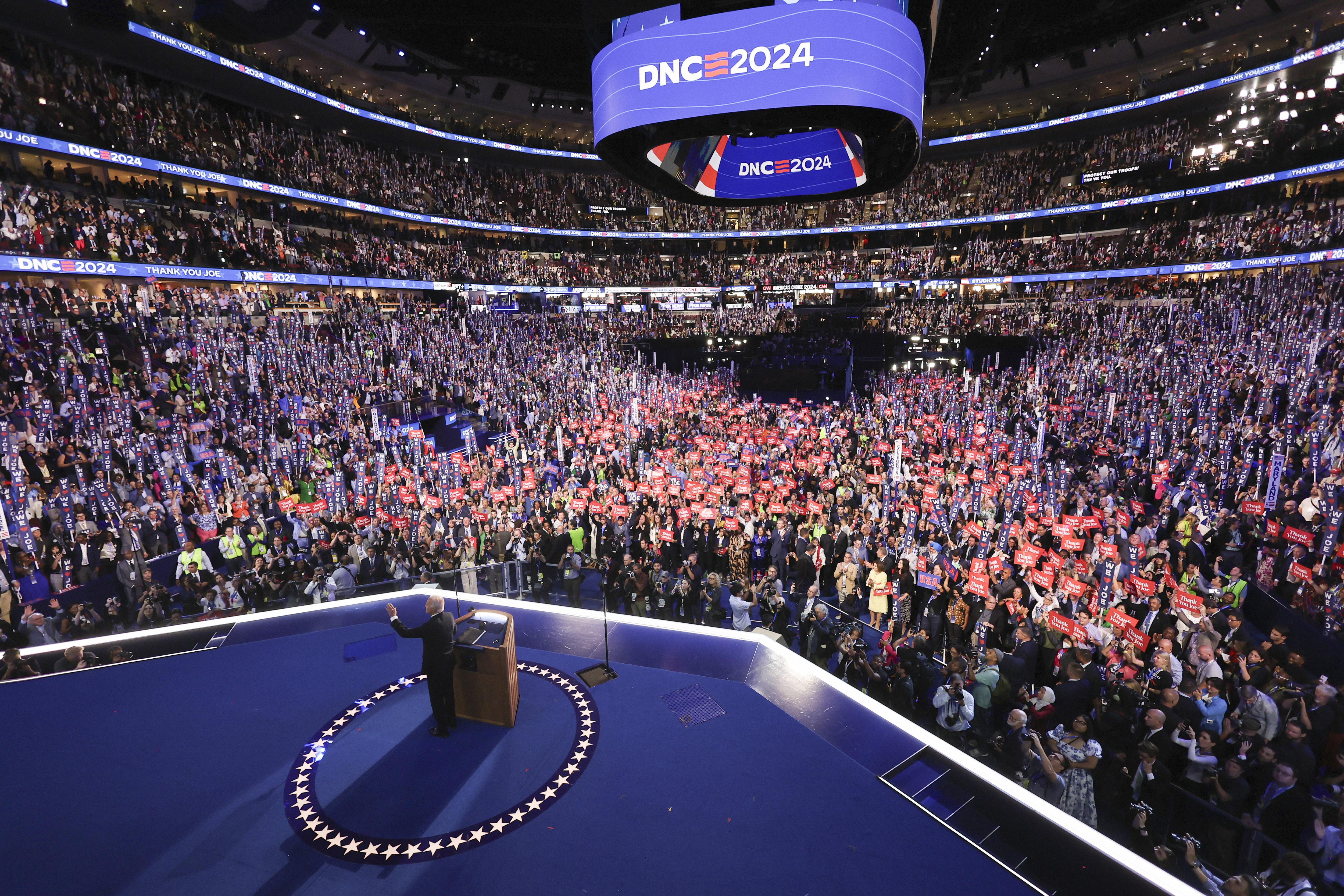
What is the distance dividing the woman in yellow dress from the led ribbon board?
262 inches

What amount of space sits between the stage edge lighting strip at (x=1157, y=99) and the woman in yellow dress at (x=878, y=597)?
34857 millimetres

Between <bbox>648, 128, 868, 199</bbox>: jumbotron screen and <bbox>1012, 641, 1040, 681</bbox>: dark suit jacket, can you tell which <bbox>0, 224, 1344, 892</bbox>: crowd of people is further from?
<bbox>648, 128, 868, 199</bbox>: jumbotron screen

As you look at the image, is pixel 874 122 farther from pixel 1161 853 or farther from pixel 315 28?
pixel 315 28

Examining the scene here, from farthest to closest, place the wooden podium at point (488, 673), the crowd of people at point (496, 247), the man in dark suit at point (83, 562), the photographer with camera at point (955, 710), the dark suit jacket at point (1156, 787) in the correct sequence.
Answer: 1. the crowd of people at point (496, 247)
2. the man in dark suit at point (83, 562)
3. the photographer with camera at point (955, 710)
4. the dark suit jacket at point (1156, 787)
5. the wooden podium at point (488, 673)

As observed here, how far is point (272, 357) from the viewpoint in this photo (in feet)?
65.7

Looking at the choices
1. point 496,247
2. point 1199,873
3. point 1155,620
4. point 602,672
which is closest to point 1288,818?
point 1199,873

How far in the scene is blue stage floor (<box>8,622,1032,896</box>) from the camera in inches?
166

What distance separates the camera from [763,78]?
5215 millimetres

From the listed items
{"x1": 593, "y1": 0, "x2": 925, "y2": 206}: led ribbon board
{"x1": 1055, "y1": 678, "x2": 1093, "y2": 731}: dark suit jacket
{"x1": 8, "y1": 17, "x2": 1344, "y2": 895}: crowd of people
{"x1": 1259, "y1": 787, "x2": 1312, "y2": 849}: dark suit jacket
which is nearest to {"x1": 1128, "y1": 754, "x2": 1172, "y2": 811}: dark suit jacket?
{"x1": 8, "y1": 17, "x2": 1344, "y2": 895}: crowd of people

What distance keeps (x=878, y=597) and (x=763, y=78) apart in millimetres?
8050

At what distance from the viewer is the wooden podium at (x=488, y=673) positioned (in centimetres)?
568

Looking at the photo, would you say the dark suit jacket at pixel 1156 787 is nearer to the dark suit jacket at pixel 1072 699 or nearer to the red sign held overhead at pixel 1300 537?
the dark suit jacket at pixel 1072 699

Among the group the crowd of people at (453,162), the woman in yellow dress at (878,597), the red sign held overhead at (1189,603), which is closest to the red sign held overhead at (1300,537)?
the red sign held overhead at (1189,603)

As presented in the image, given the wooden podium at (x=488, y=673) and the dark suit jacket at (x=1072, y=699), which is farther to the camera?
the dark suit jacket at (x=1072, y=699)
